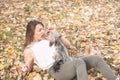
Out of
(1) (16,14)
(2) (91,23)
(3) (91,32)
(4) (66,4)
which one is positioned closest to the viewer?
(3) (91,32)

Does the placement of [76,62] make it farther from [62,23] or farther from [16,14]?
[16,14]

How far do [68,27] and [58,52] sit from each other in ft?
9.81

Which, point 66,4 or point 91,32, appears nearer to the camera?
point 91,32

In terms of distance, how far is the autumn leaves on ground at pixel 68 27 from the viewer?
21.3ft

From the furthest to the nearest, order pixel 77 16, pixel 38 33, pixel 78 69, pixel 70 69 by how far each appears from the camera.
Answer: pixel 77 16 → pixel 38 33 → pixel 70 69 → pixel 78 69

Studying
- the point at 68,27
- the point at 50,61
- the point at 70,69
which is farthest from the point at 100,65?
the point at 68,27

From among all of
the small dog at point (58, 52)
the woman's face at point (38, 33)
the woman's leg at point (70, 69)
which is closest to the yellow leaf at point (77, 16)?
the woman's face at point (38, 33)

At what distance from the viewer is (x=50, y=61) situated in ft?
18.5

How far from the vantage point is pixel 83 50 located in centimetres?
712

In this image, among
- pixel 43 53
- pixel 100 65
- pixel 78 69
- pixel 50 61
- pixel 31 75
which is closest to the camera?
pixel 78 69

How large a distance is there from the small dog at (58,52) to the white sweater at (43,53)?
8 centimetres

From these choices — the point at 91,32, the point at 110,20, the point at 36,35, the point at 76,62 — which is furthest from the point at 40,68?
the point at 110,20

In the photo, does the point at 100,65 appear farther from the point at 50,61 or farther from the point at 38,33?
the point at 38,33

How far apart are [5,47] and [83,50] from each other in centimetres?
179
